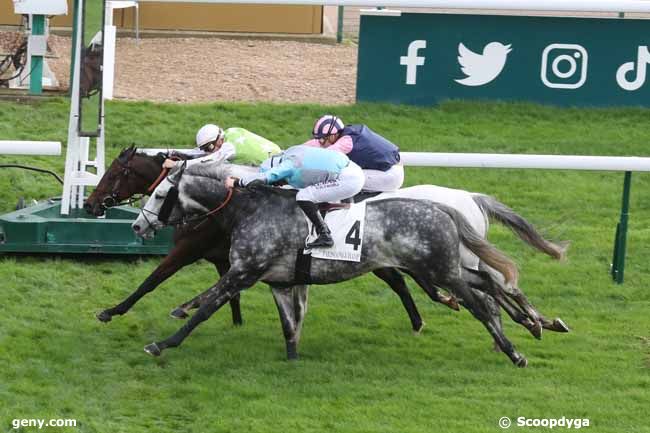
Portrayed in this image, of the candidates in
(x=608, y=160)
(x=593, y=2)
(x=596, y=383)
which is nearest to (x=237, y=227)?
(x=596, y=383)

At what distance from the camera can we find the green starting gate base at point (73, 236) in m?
10.3

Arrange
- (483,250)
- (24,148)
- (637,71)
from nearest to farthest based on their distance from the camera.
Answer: (483,250) → (24,148) → (637,71)

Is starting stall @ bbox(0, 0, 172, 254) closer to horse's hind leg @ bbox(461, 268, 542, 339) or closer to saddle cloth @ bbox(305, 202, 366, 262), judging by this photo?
saddle cloth @ bbox(305, 202, 366, 262)

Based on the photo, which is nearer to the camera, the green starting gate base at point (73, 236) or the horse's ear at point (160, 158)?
the horse's ear at point (160, 158)

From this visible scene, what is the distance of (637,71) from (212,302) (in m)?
5.71

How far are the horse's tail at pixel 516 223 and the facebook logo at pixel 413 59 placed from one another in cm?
392

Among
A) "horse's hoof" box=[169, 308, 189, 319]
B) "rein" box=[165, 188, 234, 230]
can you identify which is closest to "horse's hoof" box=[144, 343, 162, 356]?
"horse's hoof" box=[169, 308, 189, 319]

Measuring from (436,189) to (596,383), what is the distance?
1.44 m

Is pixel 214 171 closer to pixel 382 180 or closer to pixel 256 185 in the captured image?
pixel 256 185

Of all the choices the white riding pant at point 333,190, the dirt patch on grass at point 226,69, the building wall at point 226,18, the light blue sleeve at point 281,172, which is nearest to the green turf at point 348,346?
the white riding pant at point 333,190

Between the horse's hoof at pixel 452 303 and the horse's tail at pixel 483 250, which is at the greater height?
the horse's tail at pixel 483 250

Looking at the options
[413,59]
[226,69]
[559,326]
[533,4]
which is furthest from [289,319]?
[226,69]

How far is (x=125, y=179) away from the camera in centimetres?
933

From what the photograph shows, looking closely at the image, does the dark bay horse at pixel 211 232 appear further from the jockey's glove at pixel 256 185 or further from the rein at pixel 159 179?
the jockey's glove at pixel 256 185
